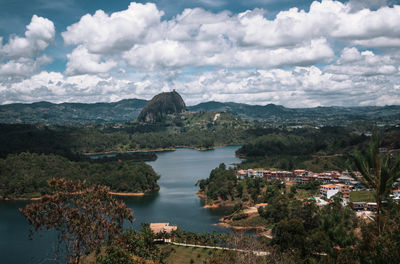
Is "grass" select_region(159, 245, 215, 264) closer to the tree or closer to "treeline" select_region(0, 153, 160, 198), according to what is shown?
the tree

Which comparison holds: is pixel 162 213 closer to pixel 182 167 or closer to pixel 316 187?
pixel 316 187

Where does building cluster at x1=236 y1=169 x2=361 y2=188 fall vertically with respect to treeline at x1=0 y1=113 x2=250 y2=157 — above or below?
below

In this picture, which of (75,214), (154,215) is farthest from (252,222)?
(75,214)

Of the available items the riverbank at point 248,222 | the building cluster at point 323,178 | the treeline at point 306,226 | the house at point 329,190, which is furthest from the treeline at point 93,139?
the house at point 329,190

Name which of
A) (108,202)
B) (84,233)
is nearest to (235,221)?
(108,202)

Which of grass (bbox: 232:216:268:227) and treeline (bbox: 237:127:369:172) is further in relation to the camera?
treeline (bbox: 237:127:369:172)

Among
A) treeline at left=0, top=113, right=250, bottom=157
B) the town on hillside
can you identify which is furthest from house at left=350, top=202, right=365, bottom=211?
treeline at left=0, top=113, right=250, bottom=157
